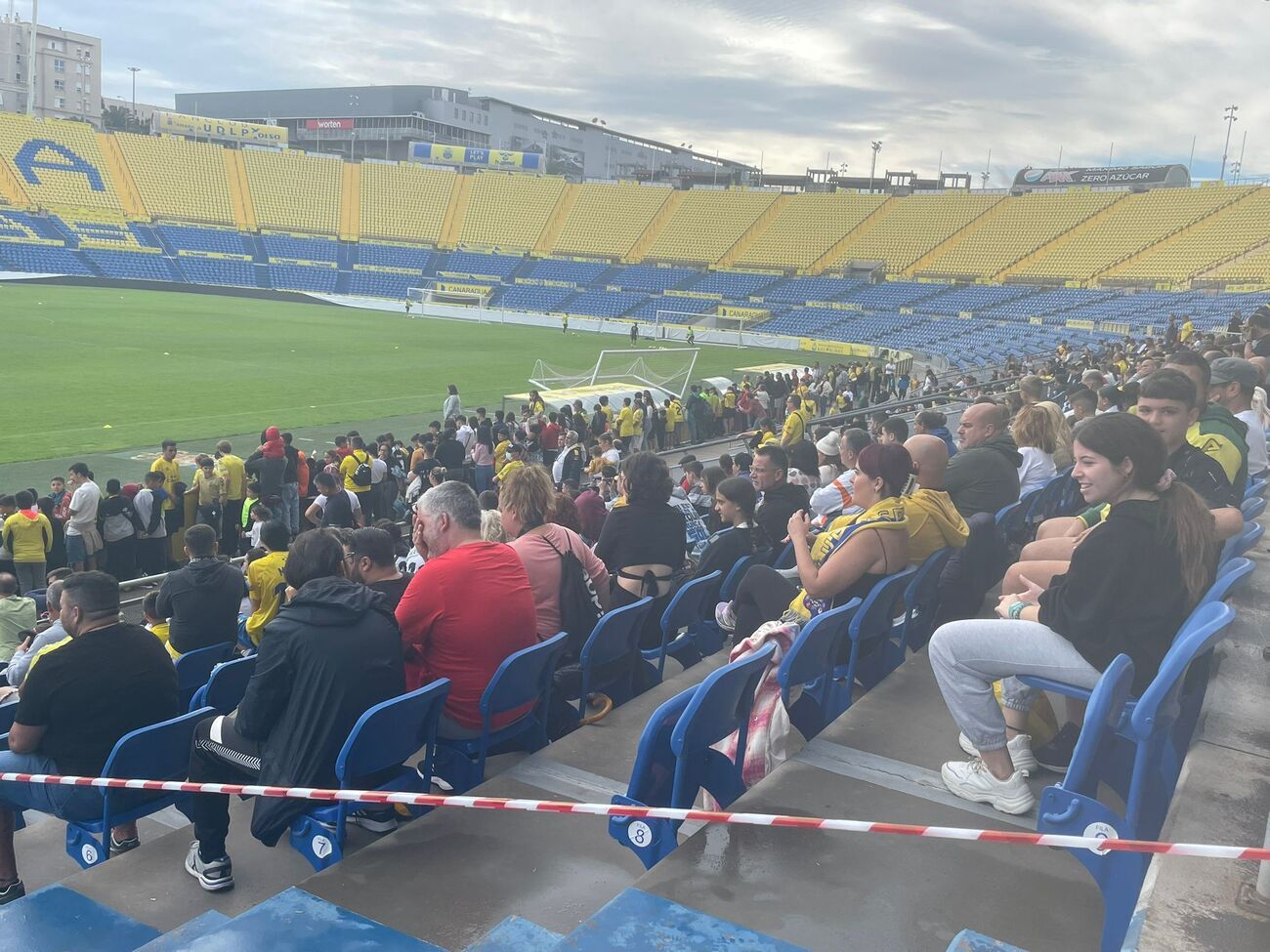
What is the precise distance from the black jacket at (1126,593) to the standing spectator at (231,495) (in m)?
10.4

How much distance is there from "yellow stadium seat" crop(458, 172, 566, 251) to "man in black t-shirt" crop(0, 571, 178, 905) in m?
63.6

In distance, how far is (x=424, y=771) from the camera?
12.2 feet

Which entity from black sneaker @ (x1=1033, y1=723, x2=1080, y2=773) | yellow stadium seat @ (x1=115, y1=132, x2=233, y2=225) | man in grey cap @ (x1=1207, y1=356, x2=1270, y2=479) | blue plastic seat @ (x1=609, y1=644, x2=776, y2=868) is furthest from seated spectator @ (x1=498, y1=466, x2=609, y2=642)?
yellow stadium seat @ (x1=115, y1=132, x2=233, y2=225)

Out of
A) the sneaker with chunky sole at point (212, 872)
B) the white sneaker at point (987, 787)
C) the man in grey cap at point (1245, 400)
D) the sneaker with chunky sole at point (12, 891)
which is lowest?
the sneaker with chunky sole at point (12, 891)

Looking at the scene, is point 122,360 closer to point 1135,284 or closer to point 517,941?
point 517,941

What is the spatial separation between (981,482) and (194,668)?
178 inches

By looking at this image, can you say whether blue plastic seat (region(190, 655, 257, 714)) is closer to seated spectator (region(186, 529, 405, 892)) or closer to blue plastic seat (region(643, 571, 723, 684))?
seated spectator (region(186, 529, 405, 892))

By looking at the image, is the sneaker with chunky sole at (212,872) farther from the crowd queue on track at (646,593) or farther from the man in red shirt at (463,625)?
the man in red shirt at (463,625)

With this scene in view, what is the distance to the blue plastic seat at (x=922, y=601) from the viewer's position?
15.5 ft

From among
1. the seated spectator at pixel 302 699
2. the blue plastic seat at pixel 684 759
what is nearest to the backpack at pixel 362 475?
the seated spectator at pixel 302 699

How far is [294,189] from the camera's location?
68.1 meters

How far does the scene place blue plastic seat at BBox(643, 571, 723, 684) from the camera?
16.6 ft

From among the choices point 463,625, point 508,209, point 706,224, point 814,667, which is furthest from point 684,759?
point 508,209

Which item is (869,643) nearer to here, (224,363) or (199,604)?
(199,604)
